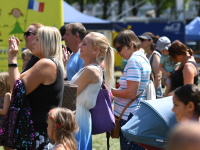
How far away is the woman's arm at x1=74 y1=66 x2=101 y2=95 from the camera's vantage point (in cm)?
416

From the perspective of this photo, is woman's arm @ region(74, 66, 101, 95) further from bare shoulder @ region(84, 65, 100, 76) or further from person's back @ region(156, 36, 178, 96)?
person's back @ region(156, 36, 178, 96)

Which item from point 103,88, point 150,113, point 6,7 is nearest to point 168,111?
point 150,113

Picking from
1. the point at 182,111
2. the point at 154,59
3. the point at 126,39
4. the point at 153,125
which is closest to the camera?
the point at 182,111

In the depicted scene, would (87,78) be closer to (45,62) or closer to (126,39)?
(45,62)

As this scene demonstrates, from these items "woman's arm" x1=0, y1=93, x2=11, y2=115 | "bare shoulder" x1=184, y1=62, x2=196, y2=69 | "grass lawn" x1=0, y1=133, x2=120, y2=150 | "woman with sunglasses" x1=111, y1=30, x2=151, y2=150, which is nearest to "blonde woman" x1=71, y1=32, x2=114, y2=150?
"woman with sunglasses" x1=111, y1=30, x2=151, y2=150

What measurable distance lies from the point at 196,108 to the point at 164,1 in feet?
136

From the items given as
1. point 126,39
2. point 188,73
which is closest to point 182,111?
point 126,39

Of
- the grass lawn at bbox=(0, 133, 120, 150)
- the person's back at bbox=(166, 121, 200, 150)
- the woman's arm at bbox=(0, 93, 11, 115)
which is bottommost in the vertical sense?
the grass lawn at bbox=(0, 133, 120, 150)

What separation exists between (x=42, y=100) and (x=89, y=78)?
1.97 ft

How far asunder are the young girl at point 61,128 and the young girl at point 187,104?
877mm

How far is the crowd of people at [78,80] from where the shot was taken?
3635 millimetres

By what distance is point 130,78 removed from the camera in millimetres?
4641

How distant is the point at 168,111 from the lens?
12.4 feet

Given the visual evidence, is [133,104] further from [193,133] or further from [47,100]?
[193,133]
